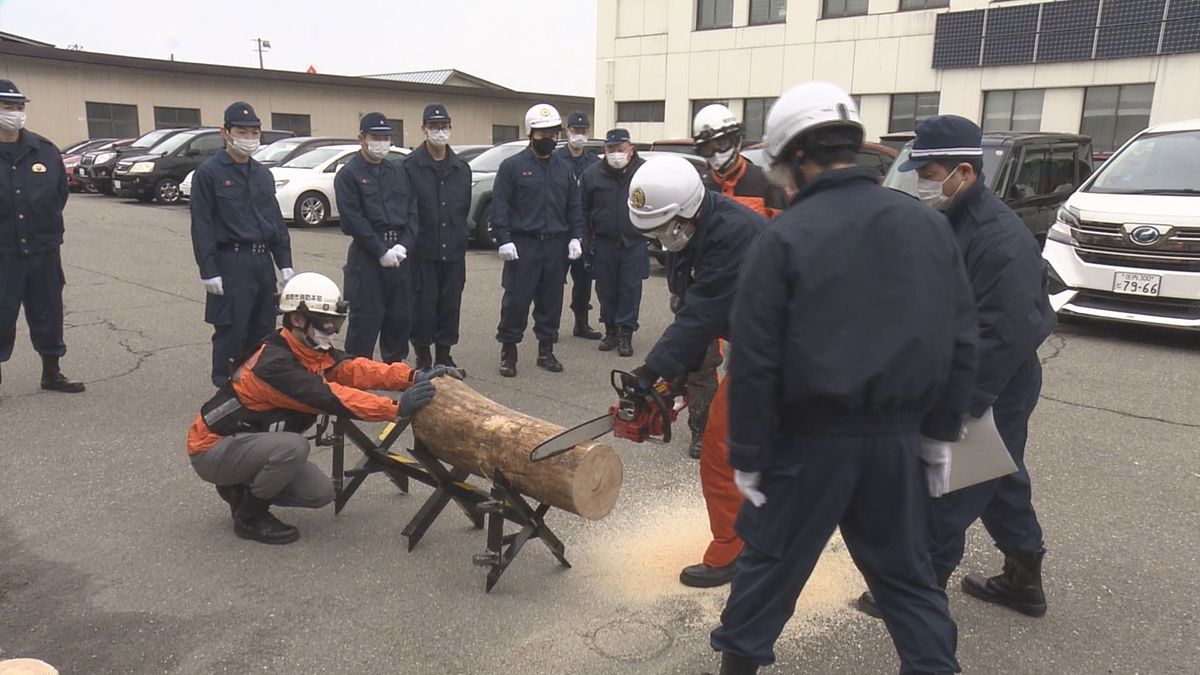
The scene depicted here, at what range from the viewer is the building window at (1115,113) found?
1905 cm

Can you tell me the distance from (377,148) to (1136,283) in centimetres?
647

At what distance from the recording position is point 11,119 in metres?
5.84

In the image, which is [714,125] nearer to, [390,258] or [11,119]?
[390,258]

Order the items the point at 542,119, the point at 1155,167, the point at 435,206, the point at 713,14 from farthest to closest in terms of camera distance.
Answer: the point at 713,14 → the point at 1155,167 → the point at 542,119 → the point at 435,206

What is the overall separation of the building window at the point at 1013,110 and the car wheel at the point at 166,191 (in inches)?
761

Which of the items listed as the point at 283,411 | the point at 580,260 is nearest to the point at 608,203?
the point at 580,260

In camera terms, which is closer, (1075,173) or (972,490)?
(972,490)

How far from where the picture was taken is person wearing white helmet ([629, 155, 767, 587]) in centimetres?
338

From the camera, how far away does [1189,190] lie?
776cm

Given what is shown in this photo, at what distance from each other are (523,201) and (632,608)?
422cm

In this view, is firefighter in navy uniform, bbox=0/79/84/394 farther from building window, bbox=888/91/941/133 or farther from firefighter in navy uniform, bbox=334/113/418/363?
building window, bbox=888/91/941/133

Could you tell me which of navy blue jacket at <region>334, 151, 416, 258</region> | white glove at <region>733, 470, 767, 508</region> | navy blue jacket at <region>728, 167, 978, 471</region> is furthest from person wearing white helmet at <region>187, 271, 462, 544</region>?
navy blue jacket at <region>334, 151, 416, 258</region>

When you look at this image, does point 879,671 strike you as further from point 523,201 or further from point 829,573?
point 523,201

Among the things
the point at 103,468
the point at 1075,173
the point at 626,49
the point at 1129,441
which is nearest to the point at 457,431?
the point at 103,468
